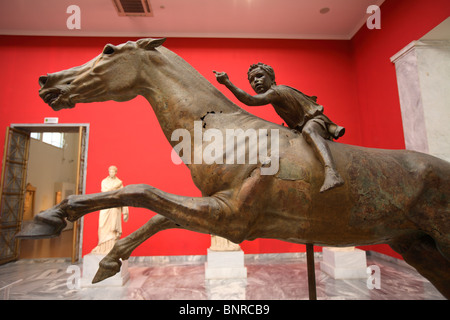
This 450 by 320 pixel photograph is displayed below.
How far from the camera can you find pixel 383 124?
252 inches

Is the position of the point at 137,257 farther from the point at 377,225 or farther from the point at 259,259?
the point at 377,225

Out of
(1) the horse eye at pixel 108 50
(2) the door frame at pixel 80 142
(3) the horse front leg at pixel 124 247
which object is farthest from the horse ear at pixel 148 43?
(2) the door frame at pixel 80 142

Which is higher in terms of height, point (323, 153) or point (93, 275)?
point (323, 153)

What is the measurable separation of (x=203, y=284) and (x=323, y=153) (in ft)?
14.2

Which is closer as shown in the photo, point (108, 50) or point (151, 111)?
point (108, 50)

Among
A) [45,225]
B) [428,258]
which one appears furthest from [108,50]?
[428,258]

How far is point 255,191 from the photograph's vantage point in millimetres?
1544

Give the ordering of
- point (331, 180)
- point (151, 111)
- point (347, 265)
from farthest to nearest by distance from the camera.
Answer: point (151, 111)
point (347, 265)
point (331, 180)

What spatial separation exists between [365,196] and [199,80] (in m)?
1.29

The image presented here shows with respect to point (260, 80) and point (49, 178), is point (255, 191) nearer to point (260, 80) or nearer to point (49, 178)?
point (260, 80)

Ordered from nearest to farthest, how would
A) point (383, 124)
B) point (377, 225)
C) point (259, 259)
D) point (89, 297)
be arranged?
point (377, 225)
point (89, 297)
point (383, 124)
point (259, 259)

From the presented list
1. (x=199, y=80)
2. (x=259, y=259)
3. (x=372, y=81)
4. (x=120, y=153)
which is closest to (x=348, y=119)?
(x=372, y=81)

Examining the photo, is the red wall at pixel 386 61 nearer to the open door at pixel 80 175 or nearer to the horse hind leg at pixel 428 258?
the horse hind leg at pixel 428 258

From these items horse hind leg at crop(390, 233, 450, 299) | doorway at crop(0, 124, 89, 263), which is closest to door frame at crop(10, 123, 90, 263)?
doorway at crop(0, 124, 89, 263)
